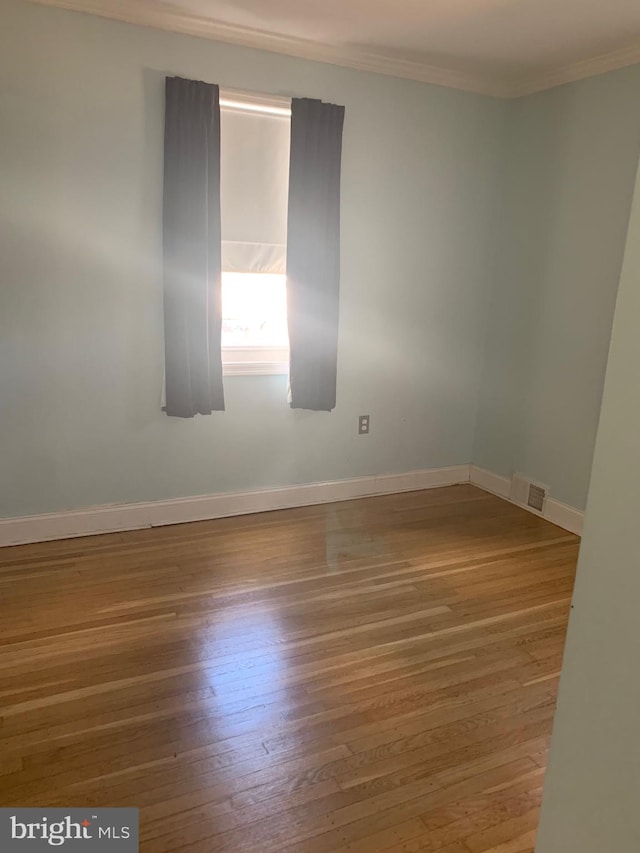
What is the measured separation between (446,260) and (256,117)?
1.48 m

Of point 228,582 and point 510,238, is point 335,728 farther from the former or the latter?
point 510,238

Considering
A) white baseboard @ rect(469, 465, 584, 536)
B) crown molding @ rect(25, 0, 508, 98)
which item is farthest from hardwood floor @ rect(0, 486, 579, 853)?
crown molding @ rect(25, 0, 508, 98)

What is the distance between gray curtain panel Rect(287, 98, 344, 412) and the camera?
344 centimetres

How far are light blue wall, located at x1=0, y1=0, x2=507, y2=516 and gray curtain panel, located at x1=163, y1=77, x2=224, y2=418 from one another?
0.32 feet

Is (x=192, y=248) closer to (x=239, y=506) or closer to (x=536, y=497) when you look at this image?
(x=239, y=506)

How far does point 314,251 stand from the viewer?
11.8ft

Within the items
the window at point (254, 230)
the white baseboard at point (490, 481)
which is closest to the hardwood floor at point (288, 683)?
the white baseboard at point (490, 481)

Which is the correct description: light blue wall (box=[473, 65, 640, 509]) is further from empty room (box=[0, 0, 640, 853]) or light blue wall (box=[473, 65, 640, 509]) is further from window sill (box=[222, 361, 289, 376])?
window sill (box=[222, 361, 289, 376])

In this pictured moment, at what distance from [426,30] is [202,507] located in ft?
8.99

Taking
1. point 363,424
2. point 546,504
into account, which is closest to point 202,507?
point 363,424

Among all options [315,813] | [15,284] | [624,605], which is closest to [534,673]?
[315,813]

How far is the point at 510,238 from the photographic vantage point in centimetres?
409

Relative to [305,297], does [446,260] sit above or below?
above

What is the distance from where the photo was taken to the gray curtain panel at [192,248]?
3.16 meters
